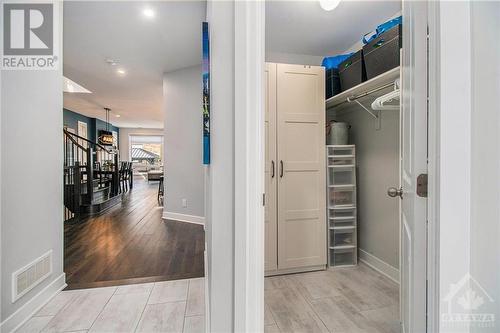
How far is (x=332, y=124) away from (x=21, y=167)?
273 centimetres

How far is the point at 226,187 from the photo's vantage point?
1056 millimetres

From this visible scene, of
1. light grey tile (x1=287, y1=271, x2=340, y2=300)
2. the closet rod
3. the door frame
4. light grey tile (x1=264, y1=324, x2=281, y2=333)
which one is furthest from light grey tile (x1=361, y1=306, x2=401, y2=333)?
the closet rod

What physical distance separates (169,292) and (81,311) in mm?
600

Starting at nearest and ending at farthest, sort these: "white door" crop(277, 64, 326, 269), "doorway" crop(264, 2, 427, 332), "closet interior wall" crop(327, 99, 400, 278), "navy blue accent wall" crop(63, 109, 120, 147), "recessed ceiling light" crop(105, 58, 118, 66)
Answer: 1. "doorway" crop(264, 2, 427, 332)
2. "closet interior wall" crop(327, 99, 400, 278)
3. "white door" crop(277, 64, 326, 269)
4. "recessed ceiling light" crop(105, 58, 118, 66)
5. "navy blue accent wall" crop(63, 109, 120, 147)

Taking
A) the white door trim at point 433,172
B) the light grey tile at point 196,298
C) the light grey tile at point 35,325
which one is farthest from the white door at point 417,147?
the light grey tile at point 35,325

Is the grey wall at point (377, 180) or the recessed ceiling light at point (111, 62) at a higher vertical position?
the recessed ceiling light at point (111, 62)

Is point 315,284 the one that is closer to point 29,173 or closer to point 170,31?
point 29,173

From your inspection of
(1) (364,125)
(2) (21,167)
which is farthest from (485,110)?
(2) (21,167)

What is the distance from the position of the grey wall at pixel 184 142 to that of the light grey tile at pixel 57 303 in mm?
2269

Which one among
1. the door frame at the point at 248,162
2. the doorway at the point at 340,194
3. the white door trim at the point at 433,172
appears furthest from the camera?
the doorway at the point at 340,194

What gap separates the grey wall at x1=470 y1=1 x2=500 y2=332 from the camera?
0.85 meters

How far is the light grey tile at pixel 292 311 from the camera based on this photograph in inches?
62.7

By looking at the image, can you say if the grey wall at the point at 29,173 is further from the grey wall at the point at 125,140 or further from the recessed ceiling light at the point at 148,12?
the grey wall at the point at 125,140

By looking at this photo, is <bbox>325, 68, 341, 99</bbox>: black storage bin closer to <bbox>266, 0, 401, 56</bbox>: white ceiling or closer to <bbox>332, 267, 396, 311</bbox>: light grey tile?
<bbox>266, 0, 401, 56</bbox>: white ceiling
